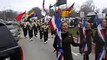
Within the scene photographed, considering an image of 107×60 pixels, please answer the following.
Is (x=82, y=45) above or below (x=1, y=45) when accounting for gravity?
below

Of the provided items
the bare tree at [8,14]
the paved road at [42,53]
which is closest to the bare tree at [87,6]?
the bare tree at [8,14]

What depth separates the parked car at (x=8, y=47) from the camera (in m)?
6.31

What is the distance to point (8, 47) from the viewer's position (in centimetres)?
654

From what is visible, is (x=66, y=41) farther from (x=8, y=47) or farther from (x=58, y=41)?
(x=8, y=47)

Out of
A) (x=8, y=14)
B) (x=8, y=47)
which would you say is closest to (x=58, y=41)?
(x=8, y=47)

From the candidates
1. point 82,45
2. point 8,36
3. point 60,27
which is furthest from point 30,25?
point 8,36

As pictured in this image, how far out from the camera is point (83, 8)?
9388cm

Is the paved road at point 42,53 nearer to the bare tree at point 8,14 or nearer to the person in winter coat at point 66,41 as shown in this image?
the person in winter coat at point 66,41

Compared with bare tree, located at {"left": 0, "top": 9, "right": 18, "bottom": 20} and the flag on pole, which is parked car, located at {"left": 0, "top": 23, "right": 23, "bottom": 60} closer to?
the flag on pole

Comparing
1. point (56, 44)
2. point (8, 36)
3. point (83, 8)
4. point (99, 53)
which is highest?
point (8, 36)

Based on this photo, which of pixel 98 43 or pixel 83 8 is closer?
pixel 98 43

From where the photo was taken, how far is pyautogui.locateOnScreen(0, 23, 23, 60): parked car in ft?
20.7

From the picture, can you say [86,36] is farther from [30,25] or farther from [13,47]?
[30,25]

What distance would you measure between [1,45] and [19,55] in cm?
46
